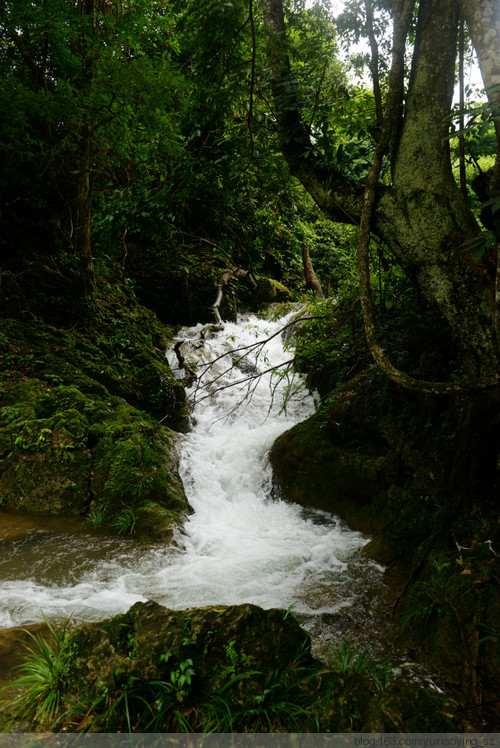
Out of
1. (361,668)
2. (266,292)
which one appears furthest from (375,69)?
(266,292)

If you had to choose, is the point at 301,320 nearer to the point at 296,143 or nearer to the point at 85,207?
the point at 296,143

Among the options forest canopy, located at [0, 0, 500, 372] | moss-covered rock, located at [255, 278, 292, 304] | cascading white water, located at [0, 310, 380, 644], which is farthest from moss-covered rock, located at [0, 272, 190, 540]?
moss-covered rock, located at [255, 278, 292, 304]

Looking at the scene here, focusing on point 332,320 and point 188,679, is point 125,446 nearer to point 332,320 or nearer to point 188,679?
point 332,320

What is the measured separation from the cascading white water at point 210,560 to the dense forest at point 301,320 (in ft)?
1.30

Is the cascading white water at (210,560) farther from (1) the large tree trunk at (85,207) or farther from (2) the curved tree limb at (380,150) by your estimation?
(1) the large tree trunk at (85,207)

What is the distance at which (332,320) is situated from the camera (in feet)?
22.2

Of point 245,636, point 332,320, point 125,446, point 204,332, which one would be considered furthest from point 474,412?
point 204,332

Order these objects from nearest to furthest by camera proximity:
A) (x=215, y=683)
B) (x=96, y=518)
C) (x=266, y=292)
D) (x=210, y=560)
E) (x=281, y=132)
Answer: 1. (x=215, y=683)
2. (x=281, y=132)
3. (x=210, y=560)
4. (x=96, y=518)
5. (x=266, y=292)

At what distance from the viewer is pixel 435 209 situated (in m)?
3.20

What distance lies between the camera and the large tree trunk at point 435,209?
3.06m

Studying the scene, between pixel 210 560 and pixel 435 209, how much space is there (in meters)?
4.57

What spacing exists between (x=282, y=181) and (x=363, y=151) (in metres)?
1.15

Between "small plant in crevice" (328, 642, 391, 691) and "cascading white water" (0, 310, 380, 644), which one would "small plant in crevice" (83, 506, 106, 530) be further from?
"small plant in crevice" (328, 642, 391, 691)

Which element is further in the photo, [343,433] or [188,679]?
[343,433]
